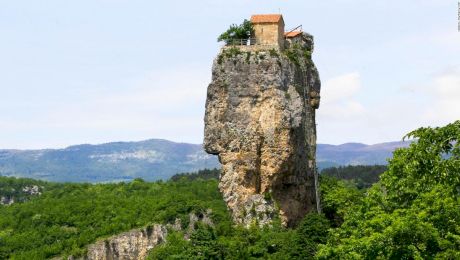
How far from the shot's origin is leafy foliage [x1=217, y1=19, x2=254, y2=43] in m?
48.6

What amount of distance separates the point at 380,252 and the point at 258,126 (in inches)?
860

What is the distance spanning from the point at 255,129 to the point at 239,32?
689 cm

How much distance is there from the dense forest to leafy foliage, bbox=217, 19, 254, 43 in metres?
12.0

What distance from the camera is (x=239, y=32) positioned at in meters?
48.6

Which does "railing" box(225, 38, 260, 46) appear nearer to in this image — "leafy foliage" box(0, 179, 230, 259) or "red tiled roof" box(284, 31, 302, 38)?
"red tiled roof" box(284, 31, 302, 38)

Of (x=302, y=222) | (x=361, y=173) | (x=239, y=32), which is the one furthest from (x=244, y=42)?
(x=361, y=173)

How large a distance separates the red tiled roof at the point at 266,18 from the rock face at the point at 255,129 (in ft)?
6.75

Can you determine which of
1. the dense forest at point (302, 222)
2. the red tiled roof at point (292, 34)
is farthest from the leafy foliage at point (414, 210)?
the red tiled roof at point (292, 34)

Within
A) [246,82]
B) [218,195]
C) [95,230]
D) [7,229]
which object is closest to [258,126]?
[246,82]

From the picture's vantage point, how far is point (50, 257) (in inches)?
1874

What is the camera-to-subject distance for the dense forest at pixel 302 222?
1033 inches

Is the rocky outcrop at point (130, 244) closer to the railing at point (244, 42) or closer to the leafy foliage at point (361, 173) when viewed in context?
the railing at point (244, 42)

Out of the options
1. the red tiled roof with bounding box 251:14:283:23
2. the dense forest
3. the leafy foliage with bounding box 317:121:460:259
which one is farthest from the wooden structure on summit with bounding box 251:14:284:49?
the leafy foliage with bounding box 317:121:460:259

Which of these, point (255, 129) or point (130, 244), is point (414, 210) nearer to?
point (255, 129)
